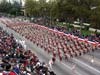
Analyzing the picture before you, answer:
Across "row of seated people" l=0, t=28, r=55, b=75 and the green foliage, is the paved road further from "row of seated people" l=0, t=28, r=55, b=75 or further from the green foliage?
the green foliage

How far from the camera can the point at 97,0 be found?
A: 7494 centimetres

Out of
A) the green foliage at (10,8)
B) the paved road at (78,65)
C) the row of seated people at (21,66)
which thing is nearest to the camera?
the row of seated people at (21,66)

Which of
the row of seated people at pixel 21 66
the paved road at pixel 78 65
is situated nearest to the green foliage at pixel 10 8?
the paved road at pixel 78 65

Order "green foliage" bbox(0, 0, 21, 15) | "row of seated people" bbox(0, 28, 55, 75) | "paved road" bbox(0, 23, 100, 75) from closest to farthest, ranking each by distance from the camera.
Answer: "row of seated people" bbox(0, 28, 55, 75)
"paved road" bbox(0, 23, 100, 75)
"green foliage" bbox(0, 0, 21, 15)

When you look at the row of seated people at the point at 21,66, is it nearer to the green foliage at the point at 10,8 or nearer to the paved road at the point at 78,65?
the paved road at the point at 78,65

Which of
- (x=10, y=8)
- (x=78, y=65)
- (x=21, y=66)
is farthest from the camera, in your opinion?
(x=10, y=8)

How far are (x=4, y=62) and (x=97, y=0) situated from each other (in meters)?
50.7

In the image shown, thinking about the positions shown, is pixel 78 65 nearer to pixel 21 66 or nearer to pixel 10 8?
pixel 21 66

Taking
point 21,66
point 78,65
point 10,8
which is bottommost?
point 10,8

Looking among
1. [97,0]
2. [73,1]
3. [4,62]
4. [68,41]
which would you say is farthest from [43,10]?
[4,62]

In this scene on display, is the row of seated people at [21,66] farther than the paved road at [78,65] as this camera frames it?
No

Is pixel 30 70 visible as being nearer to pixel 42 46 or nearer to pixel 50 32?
pixel 42 46

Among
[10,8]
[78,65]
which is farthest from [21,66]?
[10,8]

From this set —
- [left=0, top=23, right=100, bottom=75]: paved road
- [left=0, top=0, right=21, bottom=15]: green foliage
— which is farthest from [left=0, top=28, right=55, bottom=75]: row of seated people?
[left=0, top=0, right=21, bottom=15]: green foliage
